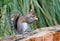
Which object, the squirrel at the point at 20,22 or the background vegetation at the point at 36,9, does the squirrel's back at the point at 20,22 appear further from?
the background vegetation at the point at 36,9

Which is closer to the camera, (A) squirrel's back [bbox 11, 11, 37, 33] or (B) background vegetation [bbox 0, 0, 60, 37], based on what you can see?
(A) squirrel's back [bbox 11, 11, 37, 33]

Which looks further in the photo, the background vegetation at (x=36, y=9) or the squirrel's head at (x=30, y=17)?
the background vegetation at (x=36, y=9)

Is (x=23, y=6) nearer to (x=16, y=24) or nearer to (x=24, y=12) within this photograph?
(x=24, y=12)

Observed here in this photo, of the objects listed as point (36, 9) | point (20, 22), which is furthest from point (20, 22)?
point (36, 9)

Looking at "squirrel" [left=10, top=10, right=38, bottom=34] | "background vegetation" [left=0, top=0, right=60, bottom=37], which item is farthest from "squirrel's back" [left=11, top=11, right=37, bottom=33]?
"background vegetation" [left=0, top=0, right=60, bottom=37]

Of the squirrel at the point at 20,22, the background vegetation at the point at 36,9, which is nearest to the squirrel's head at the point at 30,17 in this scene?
the squirrel at the point at 20,22

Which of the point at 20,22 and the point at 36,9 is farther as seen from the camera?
the point at 36,9

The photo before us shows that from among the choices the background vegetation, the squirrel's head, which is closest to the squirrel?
the squirrel's head

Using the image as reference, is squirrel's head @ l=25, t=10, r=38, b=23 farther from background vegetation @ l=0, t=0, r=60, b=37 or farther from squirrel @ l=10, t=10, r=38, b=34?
background vegetation @ l=0, t=0, r=60, b=37

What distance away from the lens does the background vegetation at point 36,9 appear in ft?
4.70

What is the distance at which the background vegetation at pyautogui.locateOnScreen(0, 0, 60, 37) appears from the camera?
4.70 feet

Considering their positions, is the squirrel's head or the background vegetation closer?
the squirrel's head

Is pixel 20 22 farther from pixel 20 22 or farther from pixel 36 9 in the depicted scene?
pixel 36 9

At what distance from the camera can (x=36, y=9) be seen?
1.47 meters
